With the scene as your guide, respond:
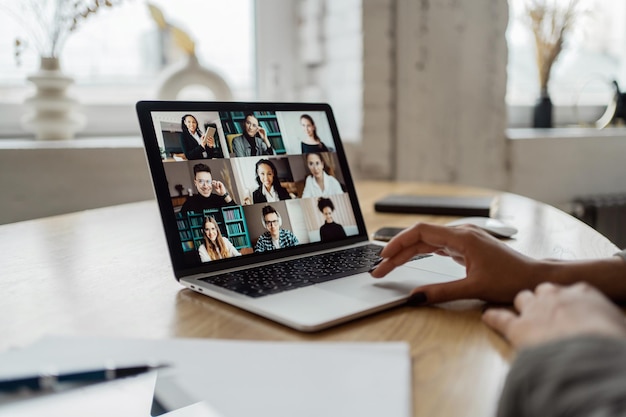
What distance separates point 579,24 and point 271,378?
267 cm

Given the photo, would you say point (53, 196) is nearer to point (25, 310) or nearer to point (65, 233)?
point (65, 233)

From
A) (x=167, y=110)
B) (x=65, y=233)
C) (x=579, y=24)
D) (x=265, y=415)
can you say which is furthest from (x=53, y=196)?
(x=579, y=24)

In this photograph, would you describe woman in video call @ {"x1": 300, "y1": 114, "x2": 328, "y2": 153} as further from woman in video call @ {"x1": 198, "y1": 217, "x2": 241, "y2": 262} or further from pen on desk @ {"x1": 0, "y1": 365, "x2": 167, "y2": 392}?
pen on desk @ {"x1": 0, "y1": 365, "x2": 167, "y2": 392}

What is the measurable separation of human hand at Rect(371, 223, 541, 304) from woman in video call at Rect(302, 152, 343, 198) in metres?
0.21

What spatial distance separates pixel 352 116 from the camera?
82.4 inches

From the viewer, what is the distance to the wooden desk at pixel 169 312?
0.45m

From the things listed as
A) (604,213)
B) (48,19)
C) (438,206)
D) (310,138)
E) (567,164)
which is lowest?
(604,213)

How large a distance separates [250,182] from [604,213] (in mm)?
2096

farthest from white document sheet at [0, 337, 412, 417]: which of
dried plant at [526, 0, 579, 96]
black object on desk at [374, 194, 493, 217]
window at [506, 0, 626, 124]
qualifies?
window at [506, 0, 626, 124]

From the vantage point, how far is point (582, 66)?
2924mm

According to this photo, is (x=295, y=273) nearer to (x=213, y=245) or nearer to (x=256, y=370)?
(x=213, y=245)

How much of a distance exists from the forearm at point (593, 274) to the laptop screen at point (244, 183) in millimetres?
309

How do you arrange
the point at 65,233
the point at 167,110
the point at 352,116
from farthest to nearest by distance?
the point at 352,116 < the point at 65,233 < the point at 167,110

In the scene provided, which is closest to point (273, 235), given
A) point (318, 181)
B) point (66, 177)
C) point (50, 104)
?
point (318, 181)
